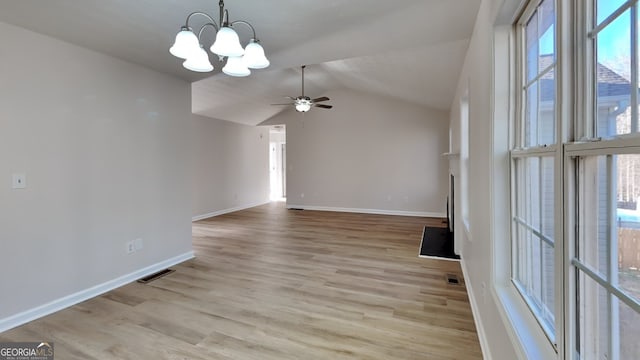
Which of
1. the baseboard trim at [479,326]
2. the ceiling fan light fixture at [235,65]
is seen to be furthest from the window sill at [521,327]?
the ceiling fan light fixture at [235,65]

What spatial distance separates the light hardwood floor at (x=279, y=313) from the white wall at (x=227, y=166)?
10.5 ft

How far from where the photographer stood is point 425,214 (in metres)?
7.03

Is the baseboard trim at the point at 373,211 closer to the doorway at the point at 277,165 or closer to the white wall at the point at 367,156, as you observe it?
the white wall at the point at 367,156

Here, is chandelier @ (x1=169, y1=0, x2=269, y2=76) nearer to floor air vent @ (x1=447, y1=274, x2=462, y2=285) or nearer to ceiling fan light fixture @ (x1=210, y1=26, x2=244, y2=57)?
ceiling fan light fixture @ (x1=210, y1=26, x2=244, y2=57)

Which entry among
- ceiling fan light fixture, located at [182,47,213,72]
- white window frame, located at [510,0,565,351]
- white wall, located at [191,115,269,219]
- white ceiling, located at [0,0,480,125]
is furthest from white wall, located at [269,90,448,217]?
ceiling fan light fixture, located at [182,47,213,72]

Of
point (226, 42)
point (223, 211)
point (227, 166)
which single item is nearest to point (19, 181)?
point (226, 42)

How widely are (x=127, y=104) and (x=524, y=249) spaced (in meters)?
3.78

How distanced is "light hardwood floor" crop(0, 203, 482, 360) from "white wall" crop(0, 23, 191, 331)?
1.10 feet

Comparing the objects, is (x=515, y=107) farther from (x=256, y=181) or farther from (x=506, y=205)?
(x=256, y=181)

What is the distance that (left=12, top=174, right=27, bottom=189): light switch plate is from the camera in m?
2.33

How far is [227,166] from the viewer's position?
25.8ft

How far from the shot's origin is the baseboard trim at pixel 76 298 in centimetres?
231

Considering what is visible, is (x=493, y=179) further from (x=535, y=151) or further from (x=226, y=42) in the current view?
(x=226, y=42)

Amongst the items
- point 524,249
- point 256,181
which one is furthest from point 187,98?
point 256,181
